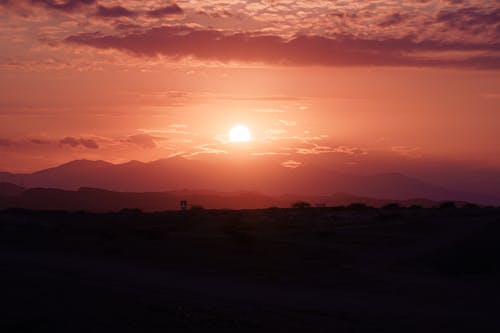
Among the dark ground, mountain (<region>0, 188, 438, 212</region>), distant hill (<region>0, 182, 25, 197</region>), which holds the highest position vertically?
distant hill (<region>0, 182, 25, 197</region>)

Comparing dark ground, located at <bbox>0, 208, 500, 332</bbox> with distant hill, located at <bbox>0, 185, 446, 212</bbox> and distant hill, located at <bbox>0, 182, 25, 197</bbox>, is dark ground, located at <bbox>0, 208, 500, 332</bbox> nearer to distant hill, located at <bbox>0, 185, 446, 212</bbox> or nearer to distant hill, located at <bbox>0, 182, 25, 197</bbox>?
distant hill, located at <bbox>0, 185, 446, 212</bbox>

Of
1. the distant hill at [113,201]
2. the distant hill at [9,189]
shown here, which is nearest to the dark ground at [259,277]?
the distant hill at [113,201]

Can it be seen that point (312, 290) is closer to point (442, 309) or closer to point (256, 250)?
point (442, 309)

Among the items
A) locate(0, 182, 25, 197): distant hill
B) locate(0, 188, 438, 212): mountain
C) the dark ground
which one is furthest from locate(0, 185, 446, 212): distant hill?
the dark ground

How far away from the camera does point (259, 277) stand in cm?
2383

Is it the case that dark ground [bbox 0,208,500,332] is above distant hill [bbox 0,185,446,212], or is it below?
below

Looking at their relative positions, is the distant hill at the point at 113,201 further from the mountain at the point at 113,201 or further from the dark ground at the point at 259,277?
the dark ground at the point at 259,277

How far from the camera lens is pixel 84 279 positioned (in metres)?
22.7

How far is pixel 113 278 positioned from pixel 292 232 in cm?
1333

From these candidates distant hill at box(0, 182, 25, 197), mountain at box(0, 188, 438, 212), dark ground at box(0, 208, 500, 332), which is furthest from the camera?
distant hill at box(0, 182, 25, 197)

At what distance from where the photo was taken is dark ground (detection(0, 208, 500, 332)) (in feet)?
56.4

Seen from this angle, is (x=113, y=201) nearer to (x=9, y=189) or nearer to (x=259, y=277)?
(x=9, y=189)

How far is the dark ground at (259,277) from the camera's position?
17203 mm

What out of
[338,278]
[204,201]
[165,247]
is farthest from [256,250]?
[204,201]
